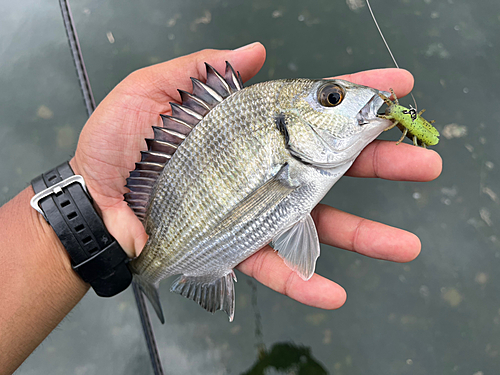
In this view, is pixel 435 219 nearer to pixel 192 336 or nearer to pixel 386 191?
pixel 386 191

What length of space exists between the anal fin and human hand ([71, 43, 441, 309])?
0.46 feet

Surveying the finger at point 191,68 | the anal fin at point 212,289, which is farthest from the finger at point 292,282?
the finger at point 191,68

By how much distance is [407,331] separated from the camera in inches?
65.3

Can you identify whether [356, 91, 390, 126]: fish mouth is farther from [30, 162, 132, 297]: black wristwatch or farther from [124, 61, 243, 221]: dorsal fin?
[30, 162, 132, 297]: black wristwatch

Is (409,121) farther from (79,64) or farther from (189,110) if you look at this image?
(79,64)

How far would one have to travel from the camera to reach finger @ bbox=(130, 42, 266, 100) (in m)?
1.36

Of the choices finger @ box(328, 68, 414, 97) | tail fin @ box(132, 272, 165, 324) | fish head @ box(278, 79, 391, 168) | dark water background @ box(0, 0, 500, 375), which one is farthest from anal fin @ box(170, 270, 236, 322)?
finger @ box(328, 68, 414, 97)

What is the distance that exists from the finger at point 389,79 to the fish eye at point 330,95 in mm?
309

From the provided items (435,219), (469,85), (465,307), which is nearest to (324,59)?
(469,85)

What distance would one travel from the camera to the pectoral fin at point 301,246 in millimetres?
1290

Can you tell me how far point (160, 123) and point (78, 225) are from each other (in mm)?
560

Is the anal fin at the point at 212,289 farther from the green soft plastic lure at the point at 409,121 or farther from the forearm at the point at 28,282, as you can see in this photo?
the green soft plastic lure at the point at 409,121

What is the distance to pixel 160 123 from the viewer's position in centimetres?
152

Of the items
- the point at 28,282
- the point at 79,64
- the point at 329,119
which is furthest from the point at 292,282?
the point at 79,64
